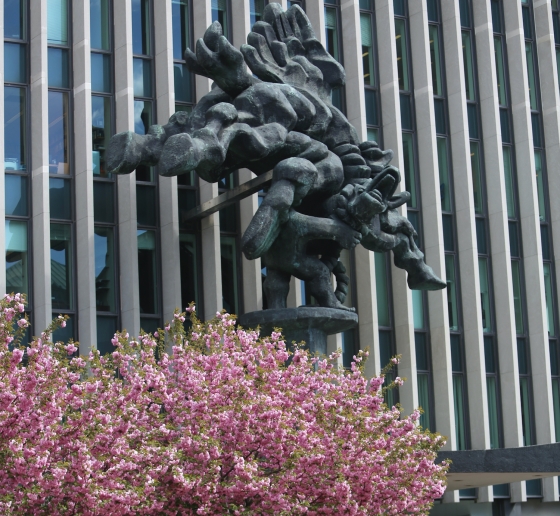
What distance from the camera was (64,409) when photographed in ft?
56.6

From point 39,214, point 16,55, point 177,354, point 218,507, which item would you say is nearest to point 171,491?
point 218,507

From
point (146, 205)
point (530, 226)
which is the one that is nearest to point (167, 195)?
point (146, 205)

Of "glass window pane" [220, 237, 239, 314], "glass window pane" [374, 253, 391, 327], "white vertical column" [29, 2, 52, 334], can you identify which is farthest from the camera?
"glass window pane" [374, 253, 391, 327]

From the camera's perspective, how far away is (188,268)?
1134 inches

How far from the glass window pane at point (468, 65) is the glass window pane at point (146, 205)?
10195 mm

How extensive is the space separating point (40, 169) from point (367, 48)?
1005 cm

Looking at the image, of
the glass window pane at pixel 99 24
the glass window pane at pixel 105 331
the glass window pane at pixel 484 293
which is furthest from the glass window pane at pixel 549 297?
the glass window pane at pixel 99 24

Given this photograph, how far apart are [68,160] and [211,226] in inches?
134

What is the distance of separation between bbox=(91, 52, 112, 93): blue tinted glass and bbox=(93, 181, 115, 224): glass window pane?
226cm

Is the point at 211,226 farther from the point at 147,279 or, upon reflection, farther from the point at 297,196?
the point at 297,196

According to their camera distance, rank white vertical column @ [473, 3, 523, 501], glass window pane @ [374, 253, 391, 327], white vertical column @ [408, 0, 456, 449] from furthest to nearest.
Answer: white vertical column @ [473, 3, 523, 501], glass window pane @ [374, 253, 391, 327], white vertical column @ [408, 0, 456, 449]

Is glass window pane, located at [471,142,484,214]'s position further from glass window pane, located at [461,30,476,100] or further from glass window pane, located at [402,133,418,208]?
glass window pane, located at [402,133,418,208]

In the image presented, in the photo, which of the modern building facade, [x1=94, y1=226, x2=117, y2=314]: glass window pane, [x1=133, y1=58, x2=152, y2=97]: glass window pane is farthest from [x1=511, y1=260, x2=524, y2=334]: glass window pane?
[x1=94, y1=226, x2=117, y2=314]: glass window pane

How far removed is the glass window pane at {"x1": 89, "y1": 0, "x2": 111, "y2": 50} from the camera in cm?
2905
